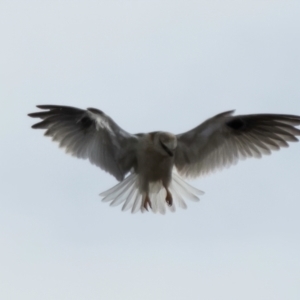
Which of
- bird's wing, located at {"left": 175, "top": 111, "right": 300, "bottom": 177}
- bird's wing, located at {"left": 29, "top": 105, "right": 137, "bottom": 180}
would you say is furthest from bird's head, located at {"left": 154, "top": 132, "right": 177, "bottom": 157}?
bird's wing, located at {"left": 175, "top": 111, "right": 300, "bottom": 177}

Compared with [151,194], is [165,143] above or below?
above

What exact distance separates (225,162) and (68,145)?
213 centimetres

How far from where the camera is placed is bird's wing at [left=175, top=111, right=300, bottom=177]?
9.64 m

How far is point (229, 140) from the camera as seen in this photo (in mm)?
9844

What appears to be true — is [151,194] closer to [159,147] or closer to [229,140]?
[159,147]

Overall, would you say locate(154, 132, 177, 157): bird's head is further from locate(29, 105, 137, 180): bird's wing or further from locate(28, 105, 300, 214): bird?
locate(29, 105, 137, 180): bird's wing

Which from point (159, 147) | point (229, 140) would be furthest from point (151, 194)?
point (229, 140)

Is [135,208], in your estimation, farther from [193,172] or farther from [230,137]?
[230,137]

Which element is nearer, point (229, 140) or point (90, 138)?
point (90, 138)

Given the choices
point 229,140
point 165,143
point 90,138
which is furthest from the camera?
point 229,140

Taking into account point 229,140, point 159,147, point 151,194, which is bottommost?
point 151,194

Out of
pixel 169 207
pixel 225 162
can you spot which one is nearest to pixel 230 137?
pixel 225 162

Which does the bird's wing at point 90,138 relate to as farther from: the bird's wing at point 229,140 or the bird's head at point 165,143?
the bird's wing at point 229,140

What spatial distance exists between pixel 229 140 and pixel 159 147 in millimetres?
1266
